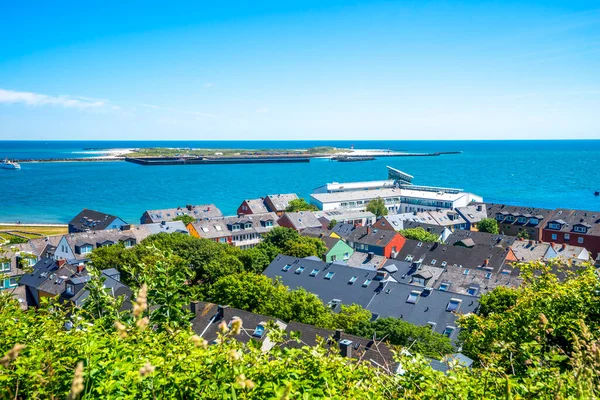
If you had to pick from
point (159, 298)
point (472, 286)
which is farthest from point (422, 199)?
point (159, 298)

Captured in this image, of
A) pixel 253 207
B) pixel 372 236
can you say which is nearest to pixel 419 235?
pixel 372 236

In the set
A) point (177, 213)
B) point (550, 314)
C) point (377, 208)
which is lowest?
point (377, 208)

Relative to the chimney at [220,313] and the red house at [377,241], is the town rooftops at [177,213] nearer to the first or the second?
the red house at [377,241]

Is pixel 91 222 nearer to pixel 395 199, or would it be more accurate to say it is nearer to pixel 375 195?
pixel 375 195

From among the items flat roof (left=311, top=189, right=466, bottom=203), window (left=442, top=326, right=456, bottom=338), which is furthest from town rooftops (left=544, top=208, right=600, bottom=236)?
window (left=442, top=326, right=456, bottom=338)

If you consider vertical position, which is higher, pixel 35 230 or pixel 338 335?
pixel 338 335

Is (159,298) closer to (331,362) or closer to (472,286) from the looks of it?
(331,362)

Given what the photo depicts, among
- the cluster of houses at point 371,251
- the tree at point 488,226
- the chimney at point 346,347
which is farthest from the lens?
the tree at point 488,226

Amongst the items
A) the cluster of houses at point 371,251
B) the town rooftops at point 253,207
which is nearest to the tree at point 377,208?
the cluster of houses at point 371,251
